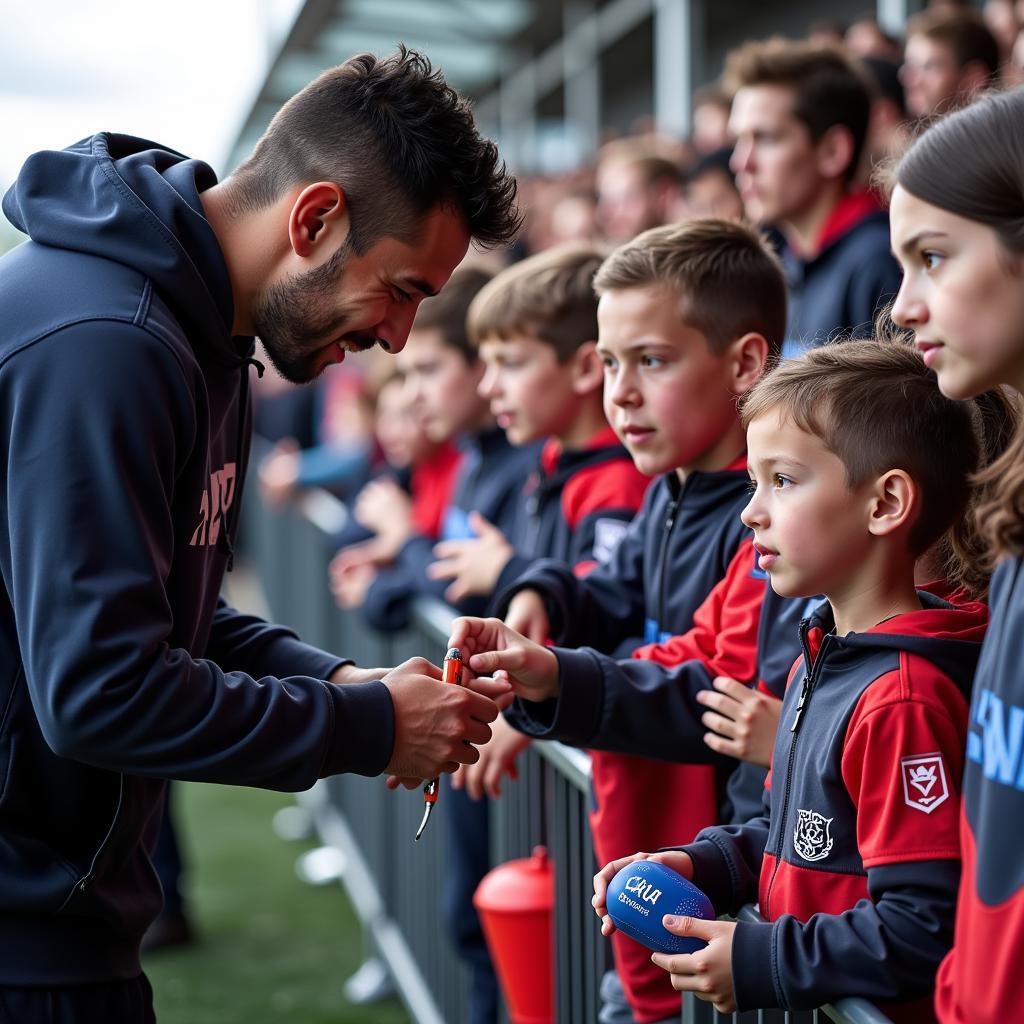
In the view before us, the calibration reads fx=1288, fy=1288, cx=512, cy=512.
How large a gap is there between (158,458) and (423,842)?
2.39 metres

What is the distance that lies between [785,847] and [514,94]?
15.5m

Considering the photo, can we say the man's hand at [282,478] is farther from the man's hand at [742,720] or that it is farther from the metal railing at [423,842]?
the man's hand at [742,720]

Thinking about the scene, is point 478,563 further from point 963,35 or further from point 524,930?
point 963,35

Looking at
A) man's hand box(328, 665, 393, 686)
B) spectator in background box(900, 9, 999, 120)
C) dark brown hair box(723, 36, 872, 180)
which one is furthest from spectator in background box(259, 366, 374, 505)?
man's hand box(328, 665, 393, 686)

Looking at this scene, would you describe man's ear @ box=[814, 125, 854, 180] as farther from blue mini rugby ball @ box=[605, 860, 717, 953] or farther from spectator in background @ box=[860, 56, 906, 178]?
blue mini rugby ball @ box=[605, 860, 717, 953]

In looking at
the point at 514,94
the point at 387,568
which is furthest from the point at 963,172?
the point at 514,94

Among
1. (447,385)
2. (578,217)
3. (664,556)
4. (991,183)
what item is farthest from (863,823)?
(578,217)

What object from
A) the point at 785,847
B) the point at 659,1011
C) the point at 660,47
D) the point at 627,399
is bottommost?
the point at 659,1011

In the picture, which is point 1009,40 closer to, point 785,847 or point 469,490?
point 469,490

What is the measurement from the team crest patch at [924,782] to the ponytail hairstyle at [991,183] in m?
0.26

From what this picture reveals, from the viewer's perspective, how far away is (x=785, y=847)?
1764 mm

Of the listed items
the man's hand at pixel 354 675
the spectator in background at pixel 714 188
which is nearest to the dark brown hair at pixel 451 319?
the spectator in background at pixel 714 188

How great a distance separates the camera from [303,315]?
2.04 meters

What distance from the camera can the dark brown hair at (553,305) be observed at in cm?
323
